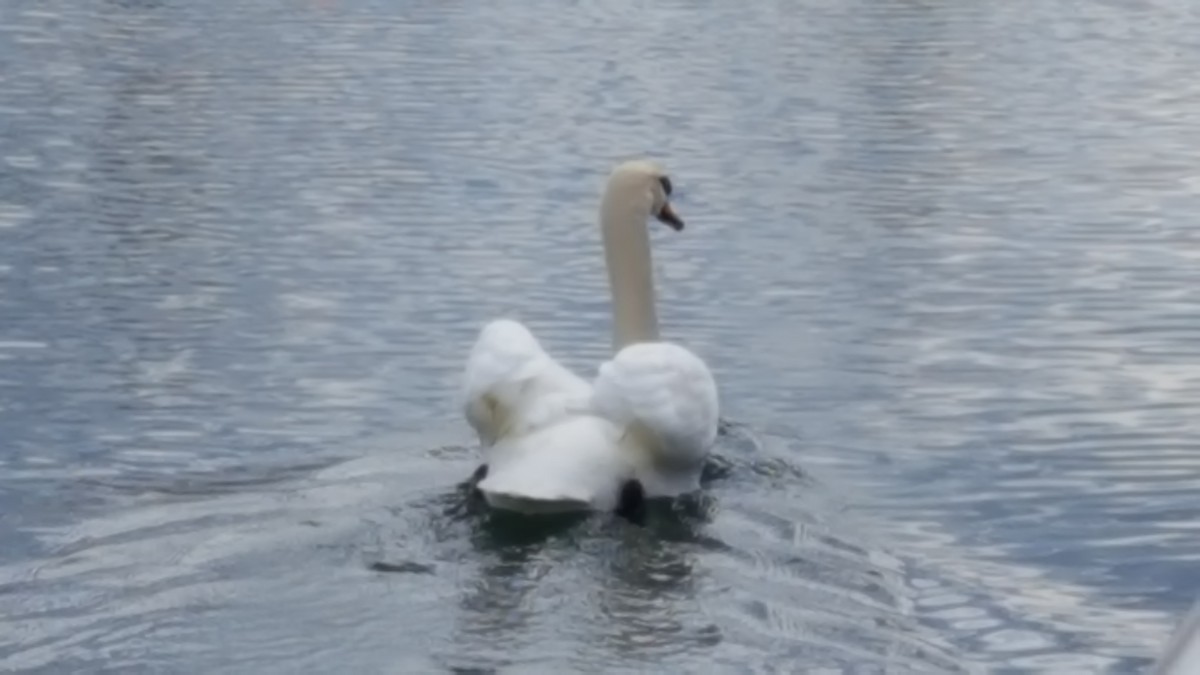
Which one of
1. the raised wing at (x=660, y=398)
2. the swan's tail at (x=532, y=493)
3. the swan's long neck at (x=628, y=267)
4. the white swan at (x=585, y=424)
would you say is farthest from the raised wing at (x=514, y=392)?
the swan's long neck at (x=628, y=267)

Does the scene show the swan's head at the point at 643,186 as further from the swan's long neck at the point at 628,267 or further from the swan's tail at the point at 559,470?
the swan's tail at the point at 559,470

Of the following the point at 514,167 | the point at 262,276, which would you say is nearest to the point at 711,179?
the point at 514,167

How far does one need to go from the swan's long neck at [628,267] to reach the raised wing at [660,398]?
99 centimetres

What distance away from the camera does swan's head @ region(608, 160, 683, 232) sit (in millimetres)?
10422

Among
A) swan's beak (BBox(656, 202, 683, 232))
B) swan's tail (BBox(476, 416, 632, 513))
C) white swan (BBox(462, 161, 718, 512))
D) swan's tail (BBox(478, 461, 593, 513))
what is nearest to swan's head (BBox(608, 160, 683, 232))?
swan's beak (BBox(656, 202, 683, 232))

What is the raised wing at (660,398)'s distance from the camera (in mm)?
8836

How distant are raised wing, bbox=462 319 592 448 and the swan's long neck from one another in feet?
3.10

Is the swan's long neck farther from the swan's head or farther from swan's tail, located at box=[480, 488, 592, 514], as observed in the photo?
swan's tail, located at box=[480, 488, 592, 514]

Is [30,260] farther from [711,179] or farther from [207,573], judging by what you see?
[207,573]

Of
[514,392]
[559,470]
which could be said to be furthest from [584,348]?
[559,470]

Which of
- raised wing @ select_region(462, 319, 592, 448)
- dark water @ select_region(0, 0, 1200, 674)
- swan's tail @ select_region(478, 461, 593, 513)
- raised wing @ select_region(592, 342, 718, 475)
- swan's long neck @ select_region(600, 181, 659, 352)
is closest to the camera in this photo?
dark water @ select_region(0, 0, 1200, 674)

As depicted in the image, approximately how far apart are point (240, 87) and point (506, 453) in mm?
12789

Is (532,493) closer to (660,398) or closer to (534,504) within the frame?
(534,504)

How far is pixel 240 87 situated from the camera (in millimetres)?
21234
